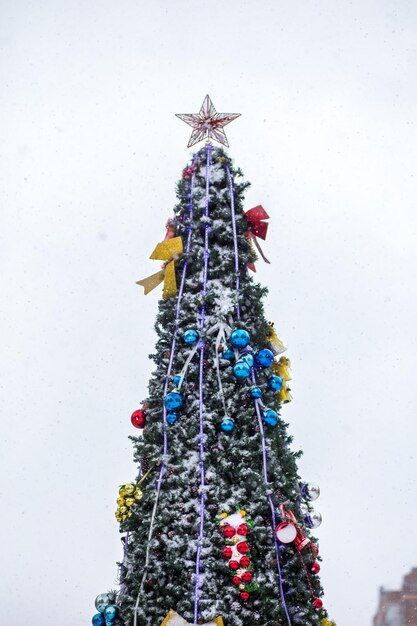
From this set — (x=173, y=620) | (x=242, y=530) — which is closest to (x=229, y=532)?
(x=242, y=530)

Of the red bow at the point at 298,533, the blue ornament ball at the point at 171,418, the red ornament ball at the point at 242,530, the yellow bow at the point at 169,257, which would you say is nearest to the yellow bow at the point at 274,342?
the yellow bow at the point at 169,257

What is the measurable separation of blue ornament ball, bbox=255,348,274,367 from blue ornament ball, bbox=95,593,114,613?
9.78 feet

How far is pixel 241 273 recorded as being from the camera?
7.50 m

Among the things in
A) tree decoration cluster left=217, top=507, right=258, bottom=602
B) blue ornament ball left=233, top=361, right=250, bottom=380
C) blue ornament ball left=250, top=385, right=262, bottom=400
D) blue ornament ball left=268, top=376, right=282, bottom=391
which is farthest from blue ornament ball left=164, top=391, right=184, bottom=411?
tree decoration cluster left=217, top=507, right=258, bottom=602

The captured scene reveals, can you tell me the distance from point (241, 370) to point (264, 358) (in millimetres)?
424

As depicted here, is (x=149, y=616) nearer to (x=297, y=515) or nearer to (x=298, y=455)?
(x=297, y=515)

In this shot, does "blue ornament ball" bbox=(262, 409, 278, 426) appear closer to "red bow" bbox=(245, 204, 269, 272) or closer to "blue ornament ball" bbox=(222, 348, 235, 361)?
"blue ornament ball" bbox=(222, 348, 235, 361)

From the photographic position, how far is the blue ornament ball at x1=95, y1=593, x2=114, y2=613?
659 centimetres

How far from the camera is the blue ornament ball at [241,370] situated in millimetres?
6688

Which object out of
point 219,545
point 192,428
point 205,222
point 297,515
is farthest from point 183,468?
point 205,222

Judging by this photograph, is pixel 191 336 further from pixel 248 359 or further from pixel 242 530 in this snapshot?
pixel 242 530

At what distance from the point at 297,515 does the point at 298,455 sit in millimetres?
774

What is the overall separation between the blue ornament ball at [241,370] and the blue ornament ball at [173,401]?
0.67 meters

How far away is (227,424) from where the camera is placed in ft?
21.4
